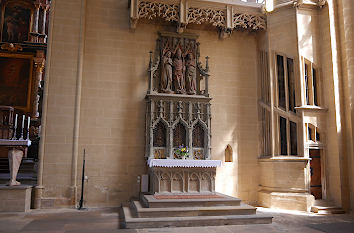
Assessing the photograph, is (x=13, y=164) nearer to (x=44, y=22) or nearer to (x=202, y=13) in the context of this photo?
(x=202, y=13)

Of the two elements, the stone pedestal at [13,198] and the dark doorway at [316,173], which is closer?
the stone pedestal at [13,198]

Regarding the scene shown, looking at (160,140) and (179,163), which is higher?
(160,140)

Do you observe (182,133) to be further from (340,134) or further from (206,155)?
(340,134)

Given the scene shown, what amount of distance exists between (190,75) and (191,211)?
4670 millimetres

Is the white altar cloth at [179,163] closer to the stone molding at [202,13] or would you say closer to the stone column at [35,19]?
the stone molding at [202,13]

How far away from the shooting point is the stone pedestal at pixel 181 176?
857 centimetres

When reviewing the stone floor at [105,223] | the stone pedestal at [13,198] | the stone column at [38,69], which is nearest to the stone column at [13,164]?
the stone pedestal at [13,198]

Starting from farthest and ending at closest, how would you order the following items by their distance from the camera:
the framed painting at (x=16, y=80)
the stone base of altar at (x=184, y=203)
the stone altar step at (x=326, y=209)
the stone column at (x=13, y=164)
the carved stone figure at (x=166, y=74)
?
the framed painting at (x=16, y=80), the carved stone figure at (x=166, y=74), the stone altar step at (x=326, y=209), the stone column at (x=13, y=164), the stone base of altar at (x=184, y=203)

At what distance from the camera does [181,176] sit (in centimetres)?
876

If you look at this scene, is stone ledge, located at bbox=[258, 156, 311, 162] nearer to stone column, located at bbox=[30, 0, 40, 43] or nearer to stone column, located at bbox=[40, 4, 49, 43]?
stone column, located at bbox=[40, 4, 49, 43]

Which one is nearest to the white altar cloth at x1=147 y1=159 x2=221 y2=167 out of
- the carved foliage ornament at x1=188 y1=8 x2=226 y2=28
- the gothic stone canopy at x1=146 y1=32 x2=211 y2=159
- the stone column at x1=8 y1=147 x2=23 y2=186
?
the gothic stone canopy at x1=146 y1=32 x2=211 y2=159

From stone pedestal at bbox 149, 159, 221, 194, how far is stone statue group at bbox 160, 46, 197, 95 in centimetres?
253

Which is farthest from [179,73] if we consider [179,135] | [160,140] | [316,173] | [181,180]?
[316,173]

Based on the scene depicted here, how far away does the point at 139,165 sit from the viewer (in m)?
9.64
